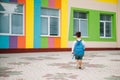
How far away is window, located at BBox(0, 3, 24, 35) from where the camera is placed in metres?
19.8

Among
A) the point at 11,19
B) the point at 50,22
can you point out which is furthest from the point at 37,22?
the point at 11,19

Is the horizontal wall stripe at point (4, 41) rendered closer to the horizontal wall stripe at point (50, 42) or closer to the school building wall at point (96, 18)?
the horizontal wall stripe at point (50, 42)

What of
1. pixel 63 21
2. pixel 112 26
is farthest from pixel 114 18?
pixel 63 21

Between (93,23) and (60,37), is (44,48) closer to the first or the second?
(60,37)

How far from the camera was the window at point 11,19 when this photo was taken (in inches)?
781

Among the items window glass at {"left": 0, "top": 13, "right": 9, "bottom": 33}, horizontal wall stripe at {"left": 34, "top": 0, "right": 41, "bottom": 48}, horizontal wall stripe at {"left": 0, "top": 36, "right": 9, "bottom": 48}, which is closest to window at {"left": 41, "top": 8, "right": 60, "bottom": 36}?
horizontal wall stripe at {"left": 34, "top": 0, "right": 41, "bottom": 48}

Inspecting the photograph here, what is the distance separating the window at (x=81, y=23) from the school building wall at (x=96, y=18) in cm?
35

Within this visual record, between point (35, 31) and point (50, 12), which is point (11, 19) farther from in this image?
point (50, 12)

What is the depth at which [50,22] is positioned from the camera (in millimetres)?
22281

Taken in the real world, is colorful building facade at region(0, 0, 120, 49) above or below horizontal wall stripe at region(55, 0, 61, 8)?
below

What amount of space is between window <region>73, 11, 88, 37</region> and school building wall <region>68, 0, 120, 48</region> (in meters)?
0.35

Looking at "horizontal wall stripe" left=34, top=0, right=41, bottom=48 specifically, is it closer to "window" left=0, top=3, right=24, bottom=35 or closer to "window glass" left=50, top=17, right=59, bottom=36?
"window" left=0, top=3, right=24, bottom=35

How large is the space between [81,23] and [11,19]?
21.9ft

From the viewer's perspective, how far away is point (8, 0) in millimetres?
19844
